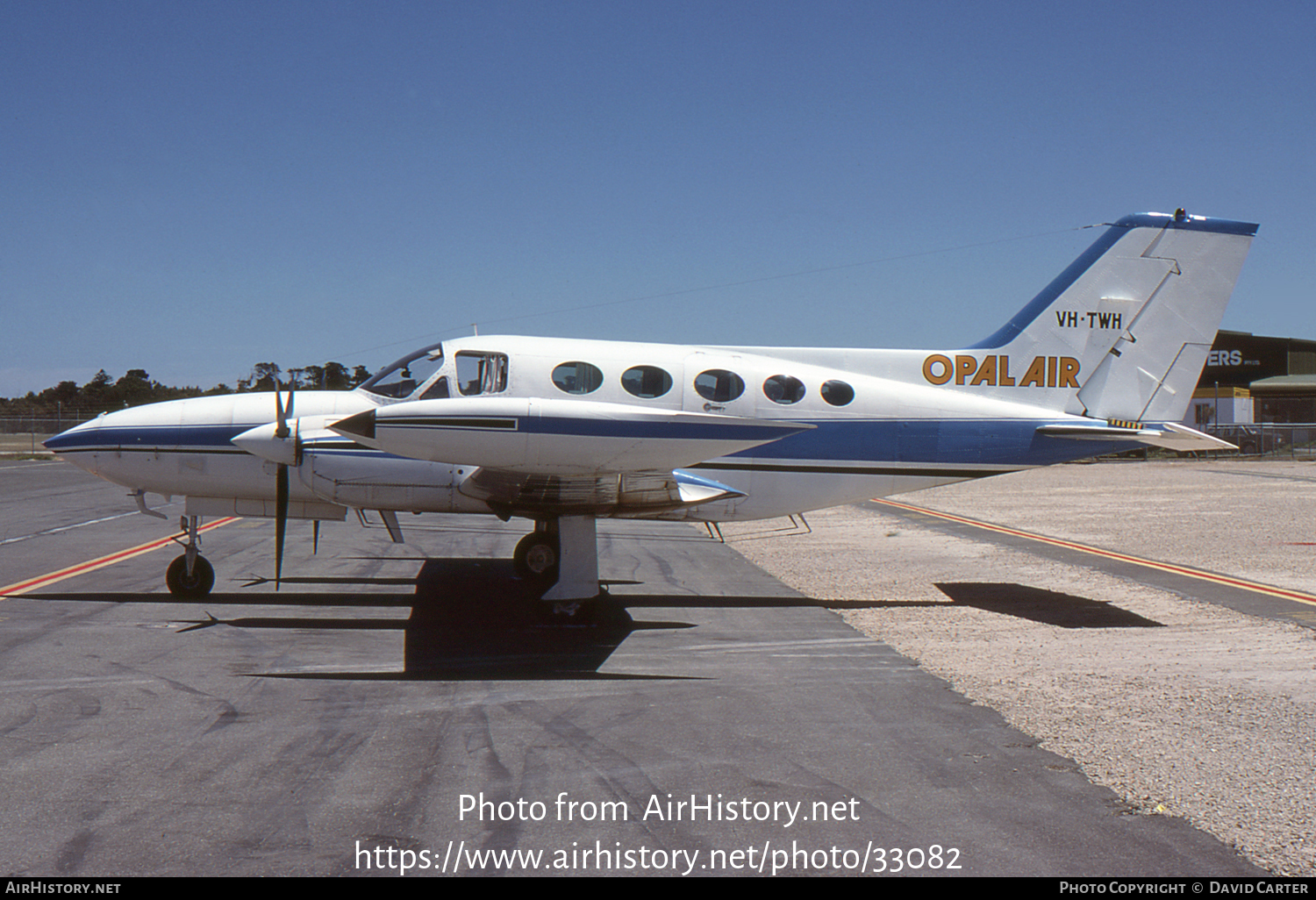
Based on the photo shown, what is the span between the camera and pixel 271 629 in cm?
924

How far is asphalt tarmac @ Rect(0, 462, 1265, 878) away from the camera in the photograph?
4.23m

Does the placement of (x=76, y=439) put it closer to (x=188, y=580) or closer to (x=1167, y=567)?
(x=188, y=580)

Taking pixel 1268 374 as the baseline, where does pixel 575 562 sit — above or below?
below

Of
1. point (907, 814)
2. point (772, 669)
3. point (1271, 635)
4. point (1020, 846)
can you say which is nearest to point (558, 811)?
point (907, 814)

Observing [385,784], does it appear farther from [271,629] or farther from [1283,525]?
[1283,525]

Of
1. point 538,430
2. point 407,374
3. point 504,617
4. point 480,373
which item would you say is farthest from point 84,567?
point 538,430

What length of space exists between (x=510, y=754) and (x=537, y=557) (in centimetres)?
596

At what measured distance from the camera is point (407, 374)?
1048 centimetres

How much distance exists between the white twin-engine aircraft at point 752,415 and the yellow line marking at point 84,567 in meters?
1.28

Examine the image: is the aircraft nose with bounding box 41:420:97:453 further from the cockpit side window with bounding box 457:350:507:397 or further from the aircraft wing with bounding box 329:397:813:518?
the aircraft wing with bounding box 329:397:813:518

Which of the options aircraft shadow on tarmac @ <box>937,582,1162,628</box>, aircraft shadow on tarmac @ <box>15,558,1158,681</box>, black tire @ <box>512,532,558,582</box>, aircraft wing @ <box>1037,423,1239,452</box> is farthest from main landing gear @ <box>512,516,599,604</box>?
aircraft wing @ <box>1037,423,1239,452</box>

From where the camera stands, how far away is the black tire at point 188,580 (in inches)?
424

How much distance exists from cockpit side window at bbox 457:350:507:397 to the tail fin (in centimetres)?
644

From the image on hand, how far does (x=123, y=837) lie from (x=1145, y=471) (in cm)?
4192
